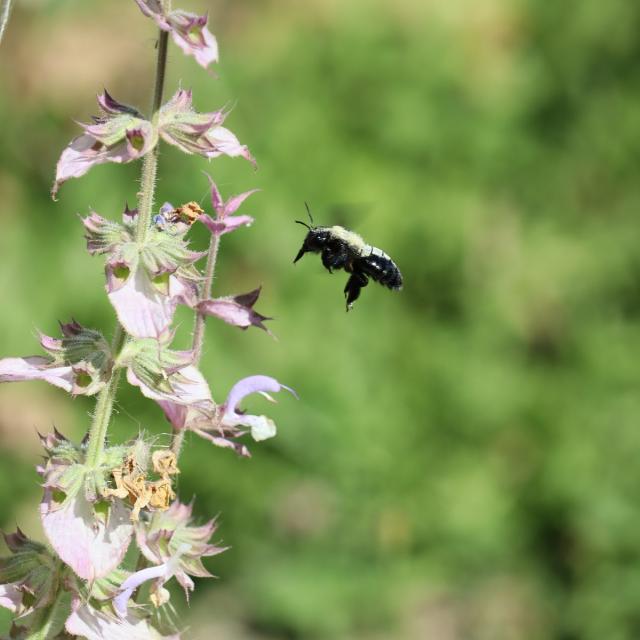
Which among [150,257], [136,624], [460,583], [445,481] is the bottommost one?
[460,583]

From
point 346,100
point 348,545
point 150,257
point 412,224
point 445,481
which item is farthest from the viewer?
point 346,100

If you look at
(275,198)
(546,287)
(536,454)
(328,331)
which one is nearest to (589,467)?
(536,454)

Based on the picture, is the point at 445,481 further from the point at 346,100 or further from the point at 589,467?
the point at 346,100

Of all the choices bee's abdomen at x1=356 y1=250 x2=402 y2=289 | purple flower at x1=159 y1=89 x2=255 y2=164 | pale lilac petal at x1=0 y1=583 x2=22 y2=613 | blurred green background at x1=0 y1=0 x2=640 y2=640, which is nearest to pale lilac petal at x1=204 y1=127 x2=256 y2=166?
purple flower at x1=159 y1=89 x2=255 y2=164

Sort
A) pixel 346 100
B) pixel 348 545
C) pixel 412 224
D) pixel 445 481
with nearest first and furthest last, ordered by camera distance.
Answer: pixel 348 545, pixel 445 481, pixel 412 224, pixel 346 100

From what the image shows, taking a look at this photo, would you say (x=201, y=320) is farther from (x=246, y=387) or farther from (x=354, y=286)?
(x=354, y=286)

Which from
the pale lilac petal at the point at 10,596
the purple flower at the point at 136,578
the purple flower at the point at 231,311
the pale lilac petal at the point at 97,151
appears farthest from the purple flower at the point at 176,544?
the pale lilac petal at the point at 97,151

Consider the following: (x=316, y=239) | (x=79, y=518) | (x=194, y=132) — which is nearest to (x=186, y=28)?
(x=194, y=132)

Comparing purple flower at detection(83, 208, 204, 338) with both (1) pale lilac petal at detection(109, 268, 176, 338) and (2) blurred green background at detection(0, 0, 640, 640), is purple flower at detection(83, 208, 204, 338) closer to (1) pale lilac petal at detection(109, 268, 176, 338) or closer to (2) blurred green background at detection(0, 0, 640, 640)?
(1) pale lilac petal at detection(109, 268, 176, 338)

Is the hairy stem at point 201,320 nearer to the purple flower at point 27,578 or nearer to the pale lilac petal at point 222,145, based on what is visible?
the pale lilac petal at point 222,145
